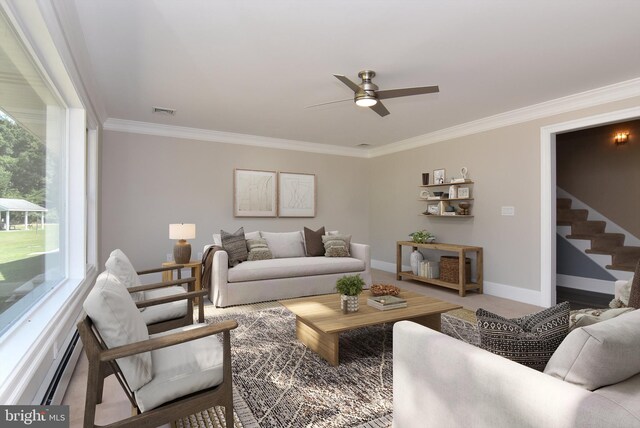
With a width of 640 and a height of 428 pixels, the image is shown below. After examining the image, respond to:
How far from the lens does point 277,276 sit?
4.39 m

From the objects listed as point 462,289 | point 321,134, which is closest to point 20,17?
point 321,134

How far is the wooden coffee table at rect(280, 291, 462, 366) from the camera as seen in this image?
8.15 ft

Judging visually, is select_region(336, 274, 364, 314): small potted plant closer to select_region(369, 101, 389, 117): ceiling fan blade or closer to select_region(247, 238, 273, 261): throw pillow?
select_region(369, 101, 389, 117): ceiling fan blade

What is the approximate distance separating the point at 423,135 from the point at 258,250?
3437 mm

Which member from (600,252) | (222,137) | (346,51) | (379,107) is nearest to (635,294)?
(379,107)

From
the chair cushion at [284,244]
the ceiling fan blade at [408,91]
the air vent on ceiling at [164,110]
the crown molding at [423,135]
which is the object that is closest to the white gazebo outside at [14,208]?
the air vent on ceiling at [164,110]

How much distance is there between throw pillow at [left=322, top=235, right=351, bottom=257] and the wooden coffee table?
1.81 metres

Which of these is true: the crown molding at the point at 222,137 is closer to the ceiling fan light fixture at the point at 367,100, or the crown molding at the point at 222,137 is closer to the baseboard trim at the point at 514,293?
the ceiling fan light fixture at the point at 367,100

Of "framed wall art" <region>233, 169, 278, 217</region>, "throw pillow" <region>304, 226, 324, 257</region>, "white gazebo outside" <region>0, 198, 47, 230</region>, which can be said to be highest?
"framed wall art" <region>233, 169, 278, 217</region>

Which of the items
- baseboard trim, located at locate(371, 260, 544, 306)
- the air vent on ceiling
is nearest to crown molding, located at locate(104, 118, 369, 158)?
the air vent on ceiling

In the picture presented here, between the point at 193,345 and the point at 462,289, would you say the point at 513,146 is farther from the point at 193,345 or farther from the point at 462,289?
the point at 193,345

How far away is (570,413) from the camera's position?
91cm

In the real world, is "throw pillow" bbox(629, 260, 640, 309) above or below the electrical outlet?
below

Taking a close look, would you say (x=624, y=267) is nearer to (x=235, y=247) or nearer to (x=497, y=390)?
(x=497, y=390)
